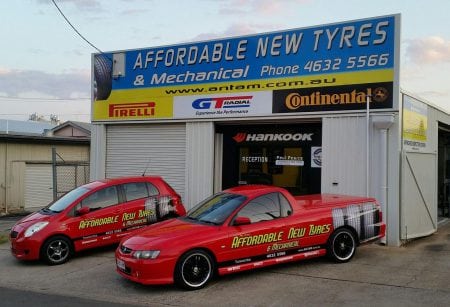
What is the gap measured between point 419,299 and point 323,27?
23.3 ft

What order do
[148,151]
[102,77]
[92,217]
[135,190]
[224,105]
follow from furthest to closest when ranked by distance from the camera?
1. [102,77]
2. [148,151]
3. [224,105]
4. [135,190]
5. [92,217]

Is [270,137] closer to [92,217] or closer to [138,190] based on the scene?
[138,190]

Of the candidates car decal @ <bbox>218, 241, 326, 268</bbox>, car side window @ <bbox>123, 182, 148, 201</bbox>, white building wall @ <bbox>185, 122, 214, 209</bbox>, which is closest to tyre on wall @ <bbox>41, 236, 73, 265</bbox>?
car side window @ <bbox>123, 182, 148, 201</bbox>

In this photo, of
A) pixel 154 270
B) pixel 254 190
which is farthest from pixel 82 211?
pixel 254 190

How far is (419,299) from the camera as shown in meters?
7.17

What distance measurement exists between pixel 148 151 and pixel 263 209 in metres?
7.12

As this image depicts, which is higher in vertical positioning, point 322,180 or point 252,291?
point 322,180

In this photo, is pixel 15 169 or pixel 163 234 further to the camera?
pixel 15 169

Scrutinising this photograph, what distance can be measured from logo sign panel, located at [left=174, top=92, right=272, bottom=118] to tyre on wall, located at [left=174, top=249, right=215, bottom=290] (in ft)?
19.1

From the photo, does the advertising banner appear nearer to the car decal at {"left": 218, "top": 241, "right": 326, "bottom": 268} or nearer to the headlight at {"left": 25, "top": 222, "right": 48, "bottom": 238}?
the car decal at {"left": 218, "top": 241, "right": 326, "bottom": 268}

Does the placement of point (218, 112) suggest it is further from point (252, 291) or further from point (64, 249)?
point (252, 291)

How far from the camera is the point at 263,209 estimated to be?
8.78 m

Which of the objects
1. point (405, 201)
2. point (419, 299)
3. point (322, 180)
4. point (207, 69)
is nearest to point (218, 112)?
point (207, 69)

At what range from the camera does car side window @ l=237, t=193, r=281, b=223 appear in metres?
8.61
